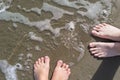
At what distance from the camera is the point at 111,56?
3.19 m

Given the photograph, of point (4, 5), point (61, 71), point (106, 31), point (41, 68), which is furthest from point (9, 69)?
point (106, 31)

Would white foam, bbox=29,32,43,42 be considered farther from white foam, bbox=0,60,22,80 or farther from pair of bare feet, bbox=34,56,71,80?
white foam, bbox=0,60,22,80

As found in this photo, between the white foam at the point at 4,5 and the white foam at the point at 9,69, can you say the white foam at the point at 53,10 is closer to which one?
the white foam at the point at 4,5

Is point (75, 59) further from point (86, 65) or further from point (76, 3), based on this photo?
point (76, 3)

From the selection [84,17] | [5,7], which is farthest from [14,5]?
[84,17]

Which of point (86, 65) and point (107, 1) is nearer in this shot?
point (86, 65)

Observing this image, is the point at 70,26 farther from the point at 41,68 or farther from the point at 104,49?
the point at 41,68

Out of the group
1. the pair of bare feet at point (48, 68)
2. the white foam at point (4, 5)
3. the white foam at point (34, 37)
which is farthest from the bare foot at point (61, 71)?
the white foam at point (4, 5)

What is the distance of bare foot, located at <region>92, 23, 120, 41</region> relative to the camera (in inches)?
126

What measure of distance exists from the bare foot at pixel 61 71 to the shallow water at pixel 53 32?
41 millimetres

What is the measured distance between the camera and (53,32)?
127 inches

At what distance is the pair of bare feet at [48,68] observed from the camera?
311 cm

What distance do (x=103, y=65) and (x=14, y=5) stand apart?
3.37ft

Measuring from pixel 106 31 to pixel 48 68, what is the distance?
670mm
